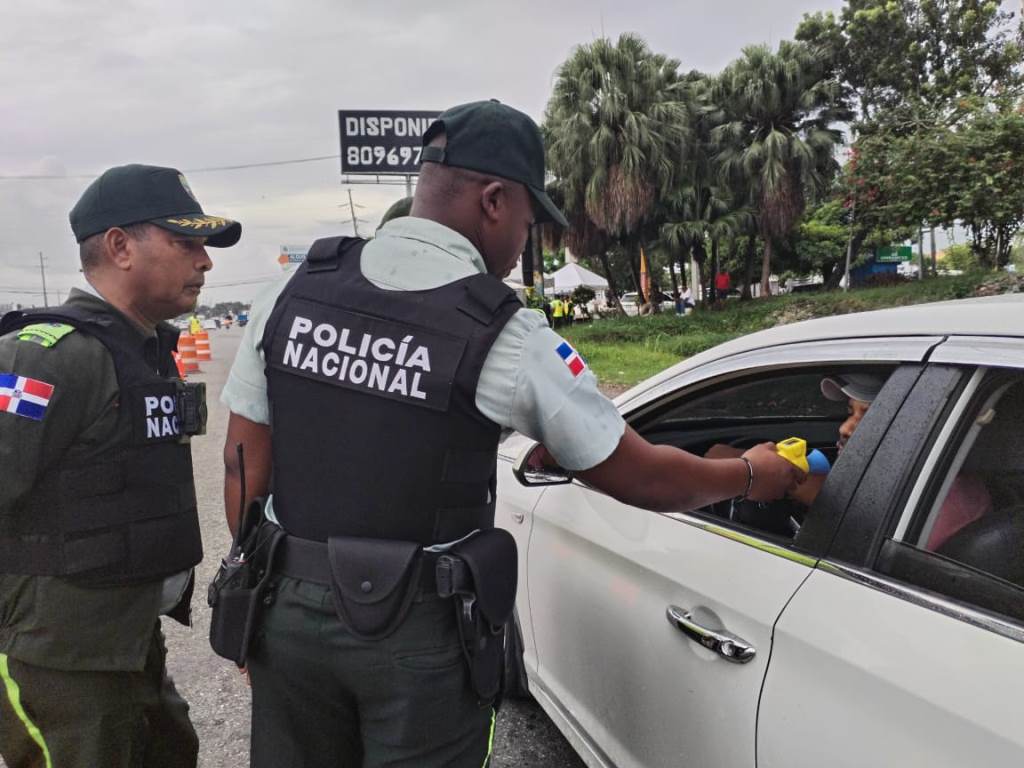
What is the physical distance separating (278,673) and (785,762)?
3.04 feet

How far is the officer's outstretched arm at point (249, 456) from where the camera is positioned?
1.43 metres

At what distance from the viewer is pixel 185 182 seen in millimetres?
1921

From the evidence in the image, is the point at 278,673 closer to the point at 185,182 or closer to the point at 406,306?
the point at 406,306

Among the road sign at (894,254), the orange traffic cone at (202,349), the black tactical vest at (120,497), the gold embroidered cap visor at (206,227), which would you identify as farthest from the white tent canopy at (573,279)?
the black tactical vest at (120,497)

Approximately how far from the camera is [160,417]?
1703 millimetres

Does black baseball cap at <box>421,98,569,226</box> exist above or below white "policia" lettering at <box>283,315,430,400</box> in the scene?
above

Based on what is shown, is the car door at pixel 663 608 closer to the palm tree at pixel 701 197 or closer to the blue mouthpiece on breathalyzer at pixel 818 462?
the blue mouthpiece on breathalyzer at pixel 818 462

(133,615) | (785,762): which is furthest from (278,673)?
(785,762)

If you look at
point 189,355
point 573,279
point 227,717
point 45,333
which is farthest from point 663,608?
point 573,279

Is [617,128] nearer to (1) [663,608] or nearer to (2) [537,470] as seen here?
(2) [537,470]

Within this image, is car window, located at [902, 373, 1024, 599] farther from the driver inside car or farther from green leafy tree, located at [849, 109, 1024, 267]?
green leafy tree, located at [849, 109, 1024, 267]

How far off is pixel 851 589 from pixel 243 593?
1095 mm

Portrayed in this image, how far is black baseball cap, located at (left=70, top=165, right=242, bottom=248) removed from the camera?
5.72ft

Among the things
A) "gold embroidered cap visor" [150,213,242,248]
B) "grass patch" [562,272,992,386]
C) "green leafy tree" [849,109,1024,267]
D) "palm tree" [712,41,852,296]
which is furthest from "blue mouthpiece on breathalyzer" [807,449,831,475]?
"palm tree" [712,41,852,296]
